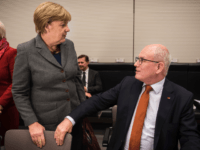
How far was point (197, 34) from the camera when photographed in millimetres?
4477

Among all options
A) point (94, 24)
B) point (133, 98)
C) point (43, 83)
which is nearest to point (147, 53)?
point (133, 98)

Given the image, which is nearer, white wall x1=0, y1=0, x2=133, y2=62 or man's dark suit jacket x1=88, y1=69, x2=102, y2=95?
man's dark suit jacket x1=88, y1=69, x2=102, y2=95

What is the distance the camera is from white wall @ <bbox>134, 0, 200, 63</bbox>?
14.6ft

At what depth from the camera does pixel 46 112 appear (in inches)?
52.9

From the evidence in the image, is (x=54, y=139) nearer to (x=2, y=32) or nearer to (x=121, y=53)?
(x=2, y=32)

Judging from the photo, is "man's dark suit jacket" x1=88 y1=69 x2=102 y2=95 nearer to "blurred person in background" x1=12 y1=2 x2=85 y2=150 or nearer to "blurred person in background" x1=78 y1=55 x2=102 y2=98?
"blurred person in background" x1=78 y1=55 x2=102 y2=98

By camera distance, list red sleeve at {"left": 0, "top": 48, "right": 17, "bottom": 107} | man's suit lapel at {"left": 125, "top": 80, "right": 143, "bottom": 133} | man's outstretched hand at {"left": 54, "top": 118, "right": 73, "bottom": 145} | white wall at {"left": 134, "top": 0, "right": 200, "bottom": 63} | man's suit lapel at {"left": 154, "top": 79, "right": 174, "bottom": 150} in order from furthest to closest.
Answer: white wall at {"left": 134, "top": 0, "right": 200, "bottom": 63} → red sleeve at {"left": 0, "top": 48, "right": 17, "bottom": 107} → man's suit lapel at {"left": 125, "top": 80, "right": 143, "bottom": 133} → man's suit lapel at {"left": 154, "top": 79, "right": 174, "bottom": 150} → man's outstretched hand at {"left": 54, "top": 118, "right": 73, "bottom": 145}

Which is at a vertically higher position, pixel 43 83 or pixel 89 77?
pixel 43 83

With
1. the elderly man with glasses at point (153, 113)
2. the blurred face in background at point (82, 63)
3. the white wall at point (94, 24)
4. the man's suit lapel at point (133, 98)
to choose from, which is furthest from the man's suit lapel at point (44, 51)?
the white wall at point (94, 24)

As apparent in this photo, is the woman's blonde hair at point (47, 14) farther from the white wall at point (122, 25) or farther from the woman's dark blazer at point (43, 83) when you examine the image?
the white wall at point (122, 25)

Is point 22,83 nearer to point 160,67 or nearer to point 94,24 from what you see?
point 160,67

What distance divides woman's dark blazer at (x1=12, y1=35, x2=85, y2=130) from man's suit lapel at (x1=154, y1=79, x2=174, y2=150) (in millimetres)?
694

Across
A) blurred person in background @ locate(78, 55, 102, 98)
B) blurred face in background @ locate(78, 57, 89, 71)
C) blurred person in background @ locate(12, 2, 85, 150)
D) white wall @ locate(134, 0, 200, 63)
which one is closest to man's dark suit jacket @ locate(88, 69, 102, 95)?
blurred person in background @ locate(78, 55, 102, 98)

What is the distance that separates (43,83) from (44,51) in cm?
24
